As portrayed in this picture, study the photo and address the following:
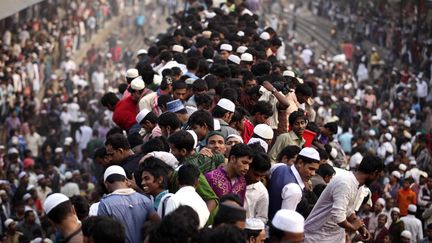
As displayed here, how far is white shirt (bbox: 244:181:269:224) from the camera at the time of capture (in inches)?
337

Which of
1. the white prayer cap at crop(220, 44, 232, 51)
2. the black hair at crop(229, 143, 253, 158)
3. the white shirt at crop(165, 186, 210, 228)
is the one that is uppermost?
the white shirt at crop(165, 186, 210, 228)

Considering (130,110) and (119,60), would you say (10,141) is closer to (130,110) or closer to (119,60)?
(130,110)

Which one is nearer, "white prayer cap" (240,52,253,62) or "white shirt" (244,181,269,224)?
"white shirt" (244,181,269,224)

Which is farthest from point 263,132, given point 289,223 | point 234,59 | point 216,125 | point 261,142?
point 234,59

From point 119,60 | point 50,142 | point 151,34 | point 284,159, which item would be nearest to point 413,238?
point 284,159

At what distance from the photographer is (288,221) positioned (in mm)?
6805

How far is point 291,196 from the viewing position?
872 cm

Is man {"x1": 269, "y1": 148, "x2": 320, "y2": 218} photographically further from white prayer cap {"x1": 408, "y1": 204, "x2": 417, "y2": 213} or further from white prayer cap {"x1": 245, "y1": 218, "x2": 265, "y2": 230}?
→ white prayer cap {"x1": 408, "y1": 204, "x2": 417, "y2": 213}

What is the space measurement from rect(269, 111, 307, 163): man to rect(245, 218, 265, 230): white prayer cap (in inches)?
110

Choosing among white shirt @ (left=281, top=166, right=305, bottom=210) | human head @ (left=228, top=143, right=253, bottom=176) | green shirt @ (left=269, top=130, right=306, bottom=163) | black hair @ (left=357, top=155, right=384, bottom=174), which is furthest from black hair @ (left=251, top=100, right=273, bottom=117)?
black hair @ (left=357, top=155, right=384, bottom=174)

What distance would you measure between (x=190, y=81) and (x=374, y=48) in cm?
2384

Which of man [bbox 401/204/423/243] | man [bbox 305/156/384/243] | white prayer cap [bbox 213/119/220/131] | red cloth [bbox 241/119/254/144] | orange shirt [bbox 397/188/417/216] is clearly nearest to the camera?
man [bbox 305/156/384/243]

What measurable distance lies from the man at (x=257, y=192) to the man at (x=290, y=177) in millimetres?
249

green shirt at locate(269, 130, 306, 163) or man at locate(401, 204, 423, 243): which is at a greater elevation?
green shirt at locate(269, 130, 306, 163)
